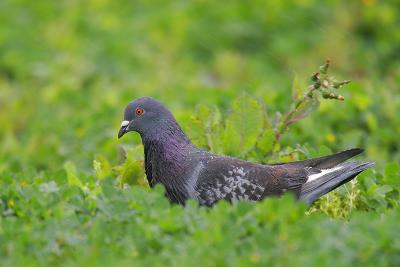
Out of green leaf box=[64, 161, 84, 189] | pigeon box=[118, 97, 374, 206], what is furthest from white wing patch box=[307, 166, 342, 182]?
green leaf box=[64, 161, 84, 189]

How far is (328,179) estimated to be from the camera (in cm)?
636

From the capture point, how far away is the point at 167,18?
555 inches

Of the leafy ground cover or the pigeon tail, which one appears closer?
the leafy ground cover

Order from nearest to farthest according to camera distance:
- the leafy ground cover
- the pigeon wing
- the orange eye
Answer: the leafy ground cover < the pigeon wing < the orange eye

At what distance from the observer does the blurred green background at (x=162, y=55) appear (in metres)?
10.4

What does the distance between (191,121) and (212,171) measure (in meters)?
1.10

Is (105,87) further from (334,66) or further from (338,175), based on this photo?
(338,175)

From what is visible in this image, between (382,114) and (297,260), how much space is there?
16.2 ft

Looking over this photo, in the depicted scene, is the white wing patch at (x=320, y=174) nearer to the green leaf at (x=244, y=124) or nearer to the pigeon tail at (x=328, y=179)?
the pigeon tail at (x=328, y=179)

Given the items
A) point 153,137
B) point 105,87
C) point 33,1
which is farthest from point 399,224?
point 33,1

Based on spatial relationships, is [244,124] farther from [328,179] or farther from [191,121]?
[328,179]

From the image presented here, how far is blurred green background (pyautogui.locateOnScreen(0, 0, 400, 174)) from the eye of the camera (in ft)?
34.2

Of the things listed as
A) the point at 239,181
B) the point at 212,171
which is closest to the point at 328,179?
the point at 239,181

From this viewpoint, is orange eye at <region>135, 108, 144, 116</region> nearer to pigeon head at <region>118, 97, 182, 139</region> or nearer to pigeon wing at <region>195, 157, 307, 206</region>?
pigeon head at <region>118, 97, 182, 139</region>
